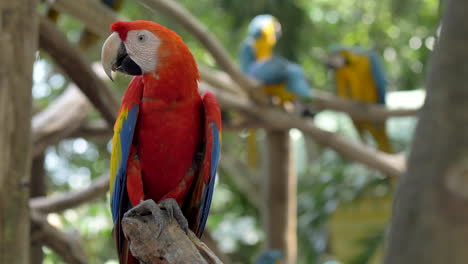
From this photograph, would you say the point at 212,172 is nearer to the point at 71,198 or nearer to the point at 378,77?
the point at 71,198

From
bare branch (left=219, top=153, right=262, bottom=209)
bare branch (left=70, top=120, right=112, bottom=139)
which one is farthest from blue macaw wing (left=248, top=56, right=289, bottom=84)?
bare branch (left=219, top=153, right=262, bottom=209)

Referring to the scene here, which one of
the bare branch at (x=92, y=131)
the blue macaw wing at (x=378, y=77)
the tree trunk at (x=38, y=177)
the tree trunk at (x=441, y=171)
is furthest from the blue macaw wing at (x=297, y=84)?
the tree trunk at (x=441, y=171)

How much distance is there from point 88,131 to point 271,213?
1.42 metres

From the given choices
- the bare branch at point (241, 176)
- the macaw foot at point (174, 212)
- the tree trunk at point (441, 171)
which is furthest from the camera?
the bare branch at point (241, 176)

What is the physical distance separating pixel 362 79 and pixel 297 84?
32.3 inches

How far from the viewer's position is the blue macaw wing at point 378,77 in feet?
14.8

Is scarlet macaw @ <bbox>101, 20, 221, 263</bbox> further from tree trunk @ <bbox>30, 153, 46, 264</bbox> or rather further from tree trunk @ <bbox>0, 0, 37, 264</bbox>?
tree trunk @ <bbox>30, 153, 46, 264</bbox>

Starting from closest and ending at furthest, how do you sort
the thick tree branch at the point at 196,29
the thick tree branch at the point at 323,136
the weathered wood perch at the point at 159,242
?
the weathered wood perch at the point at 159,242 < the thick tree branch at the point at 196,29 < the thick tree branch at the point at 323,136

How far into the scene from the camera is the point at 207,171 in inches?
60.1

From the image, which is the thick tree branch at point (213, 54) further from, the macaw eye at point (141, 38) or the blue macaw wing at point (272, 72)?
the macaw eye at point (141, 38)

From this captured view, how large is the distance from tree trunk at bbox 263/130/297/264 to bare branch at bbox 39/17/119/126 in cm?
166

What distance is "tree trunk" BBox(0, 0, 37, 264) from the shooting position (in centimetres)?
197

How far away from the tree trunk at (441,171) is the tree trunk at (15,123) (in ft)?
5.46

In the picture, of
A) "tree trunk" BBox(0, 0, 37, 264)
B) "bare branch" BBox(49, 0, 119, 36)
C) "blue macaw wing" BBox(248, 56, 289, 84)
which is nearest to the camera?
"tree trunk" BBox(0, 0, 37, 264)
